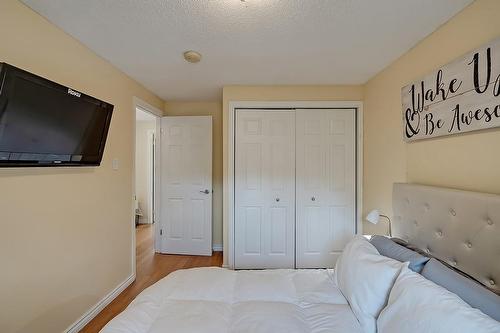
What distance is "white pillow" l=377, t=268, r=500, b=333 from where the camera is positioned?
2.51 ft

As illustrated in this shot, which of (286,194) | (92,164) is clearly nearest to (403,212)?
(286,194)

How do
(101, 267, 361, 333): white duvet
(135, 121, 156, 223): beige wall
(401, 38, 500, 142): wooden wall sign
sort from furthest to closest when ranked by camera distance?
(135, 121, 156, 223): beige wall, (401, 38, 500, 142): wooden wall sign, (101, 267, 361, 333): white duvet

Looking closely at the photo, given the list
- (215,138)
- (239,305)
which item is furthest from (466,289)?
(215,138)

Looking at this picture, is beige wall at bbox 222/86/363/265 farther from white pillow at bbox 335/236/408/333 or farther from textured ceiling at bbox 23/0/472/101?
white pillow at bbox 335/236/408/333

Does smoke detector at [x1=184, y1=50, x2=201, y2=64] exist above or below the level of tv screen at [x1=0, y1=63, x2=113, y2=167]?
above

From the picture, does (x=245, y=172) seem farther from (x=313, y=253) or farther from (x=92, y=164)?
(x=92, y=164)

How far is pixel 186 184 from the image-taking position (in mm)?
3539

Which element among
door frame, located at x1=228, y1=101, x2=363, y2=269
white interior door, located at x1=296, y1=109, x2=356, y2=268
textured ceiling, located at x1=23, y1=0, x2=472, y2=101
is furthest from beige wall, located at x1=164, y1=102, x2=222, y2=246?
white interior door, located at x1=296, y1=109, x2=356, y2=268

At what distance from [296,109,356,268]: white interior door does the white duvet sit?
52.3 inches

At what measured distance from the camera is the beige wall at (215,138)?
3.75 metres

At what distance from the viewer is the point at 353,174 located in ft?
9.56

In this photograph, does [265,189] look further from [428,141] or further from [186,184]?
[428,141]

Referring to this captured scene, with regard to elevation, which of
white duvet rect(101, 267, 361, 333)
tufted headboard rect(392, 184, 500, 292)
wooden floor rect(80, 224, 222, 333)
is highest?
tufted headboard rect(392, 184, 500, 292)

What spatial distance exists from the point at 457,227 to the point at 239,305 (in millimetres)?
1282
